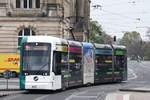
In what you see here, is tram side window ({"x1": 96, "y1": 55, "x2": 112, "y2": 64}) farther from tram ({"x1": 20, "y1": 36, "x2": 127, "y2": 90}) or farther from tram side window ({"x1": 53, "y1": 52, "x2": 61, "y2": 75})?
tram side window ({"x1": 53, "y1": 52, "x2": 61, "y2": 75})

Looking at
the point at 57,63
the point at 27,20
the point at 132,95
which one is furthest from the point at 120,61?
the point at 132,95

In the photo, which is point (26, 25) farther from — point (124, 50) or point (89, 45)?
point (89, 45)

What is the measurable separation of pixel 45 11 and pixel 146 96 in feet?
193

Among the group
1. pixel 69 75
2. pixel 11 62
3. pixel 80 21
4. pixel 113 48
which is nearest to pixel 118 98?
pixel 69 75

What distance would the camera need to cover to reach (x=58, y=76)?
3578cm

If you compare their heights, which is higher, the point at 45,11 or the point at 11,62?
the point at 45,11

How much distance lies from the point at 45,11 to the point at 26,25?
2582 mm

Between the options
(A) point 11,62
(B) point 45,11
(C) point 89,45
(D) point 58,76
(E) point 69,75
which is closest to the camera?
(D) point 58,76

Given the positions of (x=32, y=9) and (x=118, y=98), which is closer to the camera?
(x=118, y=98)

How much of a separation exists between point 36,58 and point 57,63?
1308 mm

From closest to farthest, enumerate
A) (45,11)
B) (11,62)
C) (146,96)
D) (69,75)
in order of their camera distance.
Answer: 1. (146,96)
2. (69,75)
3. (11,62)
4. (45,11)

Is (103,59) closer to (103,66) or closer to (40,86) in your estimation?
(103,66)

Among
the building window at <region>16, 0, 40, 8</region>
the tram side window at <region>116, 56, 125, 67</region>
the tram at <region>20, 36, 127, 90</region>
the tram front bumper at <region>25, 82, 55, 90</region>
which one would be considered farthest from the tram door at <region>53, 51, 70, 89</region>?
the building window at <region>16, 0, 40, 8</region>

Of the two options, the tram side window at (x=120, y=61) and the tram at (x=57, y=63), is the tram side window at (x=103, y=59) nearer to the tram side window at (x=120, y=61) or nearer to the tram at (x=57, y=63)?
the tram at (x=57, y=63)
